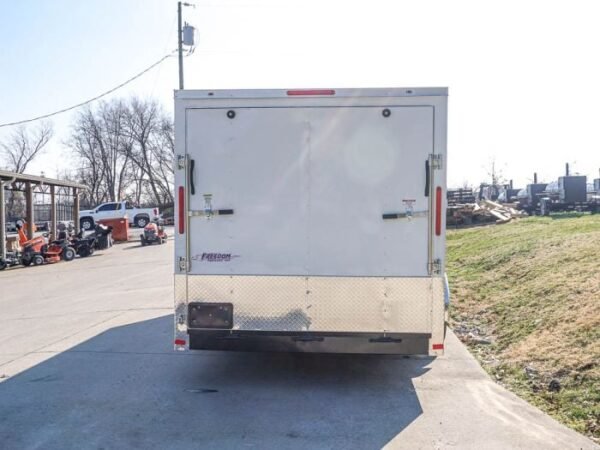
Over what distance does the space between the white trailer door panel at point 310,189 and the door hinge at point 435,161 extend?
5cm

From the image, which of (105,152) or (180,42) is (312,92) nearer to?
(180,42)

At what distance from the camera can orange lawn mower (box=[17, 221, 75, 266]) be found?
20.9m

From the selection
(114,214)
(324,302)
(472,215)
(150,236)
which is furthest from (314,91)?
(114,214)

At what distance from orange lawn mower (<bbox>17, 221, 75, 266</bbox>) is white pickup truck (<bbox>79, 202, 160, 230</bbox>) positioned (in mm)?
20286

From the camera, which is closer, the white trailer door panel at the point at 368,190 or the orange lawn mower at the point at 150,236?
the white trailer door panel at the point at 368,190

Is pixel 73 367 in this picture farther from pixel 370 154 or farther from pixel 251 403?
pixel 370 154

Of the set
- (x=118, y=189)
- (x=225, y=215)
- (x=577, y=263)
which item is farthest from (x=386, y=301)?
(x=118, y=189)

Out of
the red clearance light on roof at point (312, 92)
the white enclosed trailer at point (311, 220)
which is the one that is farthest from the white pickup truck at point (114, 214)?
the red clearance light on roof at point (312, 92)

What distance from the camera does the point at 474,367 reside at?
6.75 m

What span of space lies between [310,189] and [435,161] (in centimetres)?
122

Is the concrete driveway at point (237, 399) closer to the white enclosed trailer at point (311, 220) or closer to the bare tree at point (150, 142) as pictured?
the white enclosed trailer at point (311, 220)

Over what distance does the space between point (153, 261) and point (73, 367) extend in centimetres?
1476

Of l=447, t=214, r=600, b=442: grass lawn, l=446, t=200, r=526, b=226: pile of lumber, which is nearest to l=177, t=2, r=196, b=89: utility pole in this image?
l=446, t=200, r=526, b=226: pile of lumber

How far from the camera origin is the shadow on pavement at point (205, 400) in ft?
15.2
